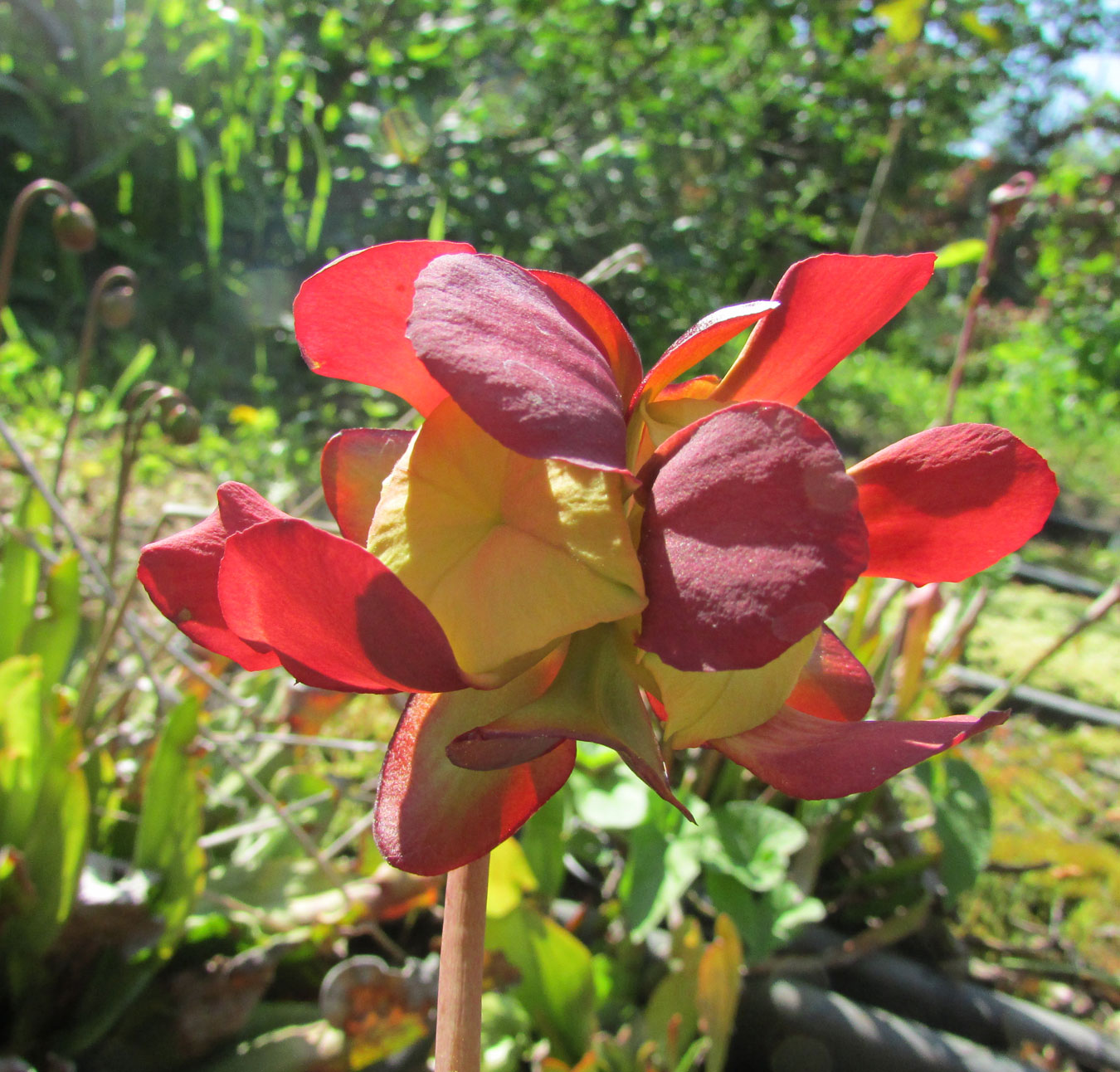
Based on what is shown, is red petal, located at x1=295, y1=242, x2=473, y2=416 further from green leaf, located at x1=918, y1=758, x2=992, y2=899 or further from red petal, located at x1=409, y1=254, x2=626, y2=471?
green leaf, located at x1=918, y1=758, x2=992, y2=899

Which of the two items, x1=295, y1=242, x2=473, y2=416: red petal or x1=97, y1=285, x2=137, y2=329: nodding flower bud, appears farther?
x1=97, y1=285, x2=137, y2=329: nodding flower bud

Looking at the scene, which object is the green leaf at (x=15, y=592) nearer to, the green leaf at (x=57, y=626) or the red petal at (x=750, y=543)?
the green leaf at (x=57, y=626)

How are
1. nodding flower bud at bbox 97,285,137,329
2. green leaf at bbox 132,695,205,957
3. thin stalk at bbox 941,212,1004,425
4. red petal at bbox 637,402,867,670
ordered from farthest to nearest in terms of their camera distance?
1. nodding flower bud at bbox 97,285,137,329
2. thin stalk at bbox 941,212,1004,425
3. green leaf at bbox 132,695,205,957
4. red petal at bbox 637,402,867,670

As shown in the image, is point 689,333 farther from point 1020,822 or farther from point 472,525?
point 1020,822

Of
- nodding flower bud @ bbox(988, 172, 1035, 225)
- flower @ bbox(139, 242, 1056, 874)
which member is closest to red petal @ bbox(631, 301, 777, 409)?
flower @ bbox(139, 242, 1056, 874)

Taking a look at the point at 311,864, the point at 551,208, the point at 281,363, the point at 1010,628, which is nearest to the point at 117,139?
the point at 281,363

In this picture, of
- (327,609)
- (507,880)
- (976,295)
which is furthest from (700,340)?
(976,295)
